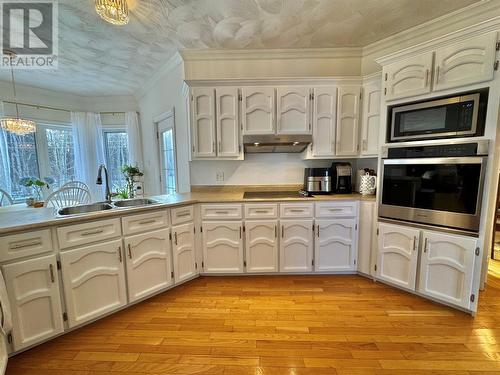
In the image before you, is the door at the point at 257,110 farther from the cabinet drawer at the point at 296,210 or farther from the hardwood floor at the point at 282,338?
the hardwood floor at the point at 282,338

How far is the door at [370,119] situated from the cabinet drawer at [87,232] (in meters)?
2.63

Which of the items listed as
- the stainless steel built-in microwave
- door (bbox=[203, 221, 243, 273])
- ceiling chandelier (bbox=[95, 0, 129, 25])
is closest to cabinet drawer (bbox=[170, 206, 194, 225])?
door (bbox=[203, 221, 243, 273])

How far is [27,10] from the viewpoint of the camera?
186 cm

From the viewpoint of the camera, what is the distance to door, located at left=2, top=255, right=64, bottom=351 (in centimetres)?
136

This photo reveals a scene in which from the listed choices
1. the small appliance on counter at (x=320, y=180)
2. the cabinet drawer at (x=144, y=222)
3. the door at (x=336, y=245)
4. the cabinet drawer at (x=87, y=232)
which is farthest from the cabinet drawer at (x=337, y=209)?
the cabinet drawer at (x=87, y=232)

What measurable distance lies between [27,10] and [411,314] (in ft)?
13.8

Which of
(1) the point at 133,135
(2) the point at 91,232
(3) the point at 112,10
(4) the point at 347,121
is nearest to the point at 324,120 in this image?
(4) the point at 347,121

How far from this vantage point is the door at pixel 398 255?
77.8 inches

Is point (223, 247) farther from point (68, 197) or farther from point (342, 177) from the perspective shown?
point (68, 197)

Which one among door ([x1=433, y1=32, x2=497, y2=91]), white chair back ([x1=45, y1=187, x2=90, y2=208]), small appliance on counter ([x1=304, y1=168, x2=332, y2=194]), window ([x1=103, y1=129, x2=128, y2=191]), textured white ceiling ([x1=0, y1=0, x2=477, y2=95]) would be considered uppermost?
textured white ceiling ([x1=0, y1=0, x2=477, y2=95])

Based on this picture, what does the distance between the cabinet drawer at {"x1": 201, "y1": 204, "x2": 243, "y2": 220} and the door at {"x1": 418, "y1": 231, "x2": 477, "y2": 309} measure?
175cm

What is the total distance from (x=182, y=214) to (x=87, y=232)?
79 centimetres

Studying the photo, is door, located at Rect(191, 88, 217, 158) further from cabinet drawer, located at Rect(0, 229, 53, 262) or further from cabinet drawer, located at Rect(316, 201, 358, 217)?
cabinet drawer, located at Rect(0, 229, 53, 262)

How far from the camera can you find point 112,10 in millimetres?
1374
